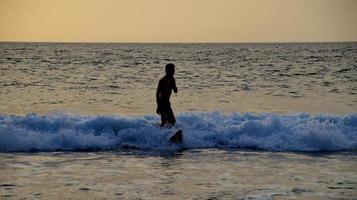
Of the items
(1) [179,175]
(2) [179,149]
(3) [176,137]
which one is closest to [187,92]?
(3) [176,137]

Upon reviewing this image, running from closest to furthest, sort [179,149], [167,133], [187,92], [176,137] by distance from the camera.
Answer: [179,149] < [176,137] < [167,133] < [187,92]

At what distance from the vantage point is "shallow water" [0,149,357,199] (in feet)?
32.0

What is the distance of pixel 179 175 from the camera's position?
11211mm

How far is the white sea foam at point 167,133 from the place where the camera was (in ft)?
Result: 48.9

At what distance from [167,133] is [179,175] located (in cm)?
397

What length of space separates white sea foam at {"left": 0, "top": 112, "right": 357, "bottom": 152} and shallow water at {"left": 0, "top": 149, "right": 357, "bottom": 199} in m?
0.92

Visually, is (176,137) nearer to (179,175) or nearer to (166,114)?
(166,114)

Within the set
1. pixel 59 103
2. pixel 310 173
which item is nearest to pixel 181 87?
pixel 59 103

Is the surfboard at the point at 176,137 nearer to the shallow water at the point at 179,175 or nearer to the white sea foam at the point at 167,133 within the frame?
the white sea foam at the point at 167,133

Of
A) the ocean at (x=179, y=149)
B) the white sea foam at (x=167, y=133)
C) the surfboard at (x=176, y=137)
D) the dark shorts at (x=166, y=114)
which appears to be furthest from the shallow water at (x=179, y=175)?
the dark shorts at (x=166, y=114)

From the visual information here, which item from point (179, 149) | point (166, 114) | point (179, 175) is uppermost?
point (166, 114)

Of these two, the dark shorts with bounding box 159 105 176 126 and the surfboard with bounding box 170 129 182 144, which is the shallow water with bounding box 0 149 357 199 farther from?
the dark shorts with bounding box 159 105 176 126

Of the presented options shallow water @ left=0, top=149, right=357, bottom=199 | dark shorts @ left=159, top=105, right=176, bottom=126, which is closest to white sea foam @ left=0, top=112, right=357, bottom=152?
dark shorts @ left=159, top=105, right=176, bottom=126

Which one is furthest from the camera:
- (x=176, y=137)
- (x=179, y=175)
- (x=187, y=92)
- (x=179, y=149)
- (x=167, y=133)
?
(x=187, y=92)
